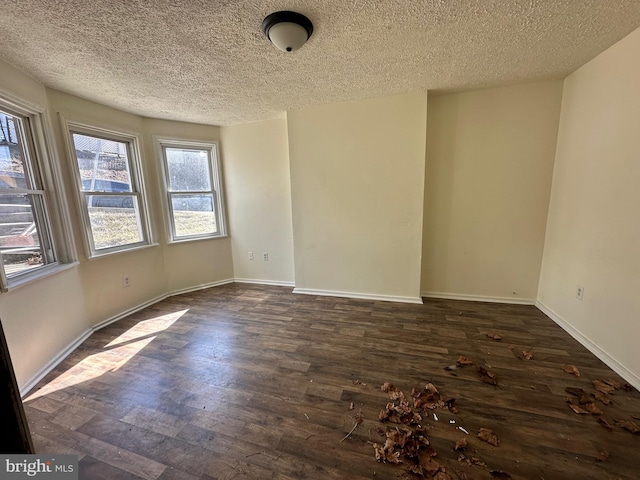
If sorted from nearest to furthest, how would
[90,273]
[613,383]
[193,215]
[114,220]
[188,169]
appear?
[613,383], [90,273], [114,220], [188,169], [193,215]

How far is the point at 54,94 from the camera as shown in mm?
2314

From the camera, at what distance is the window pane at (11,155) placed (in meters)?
1.92

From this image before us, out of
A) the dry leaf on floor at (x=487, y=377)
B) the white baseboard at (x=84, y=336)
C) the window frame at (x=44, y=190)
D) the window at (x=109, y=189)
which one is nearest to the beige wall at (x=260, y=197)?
the white baseboard at (x=84, y=336)

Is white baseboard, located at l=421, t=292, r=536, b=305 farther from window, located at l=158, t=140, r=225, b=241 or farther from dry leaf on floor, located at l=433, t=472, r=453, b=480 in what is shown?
window, located at l=158, t=140, r=225, b=241

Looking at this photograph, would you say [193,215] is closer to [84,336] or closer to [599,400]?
[84,336]

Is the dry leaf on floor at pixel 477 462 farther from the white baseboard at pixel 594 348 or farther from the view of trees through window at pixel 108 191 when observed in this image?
the view of trees through window at pixel 108 191

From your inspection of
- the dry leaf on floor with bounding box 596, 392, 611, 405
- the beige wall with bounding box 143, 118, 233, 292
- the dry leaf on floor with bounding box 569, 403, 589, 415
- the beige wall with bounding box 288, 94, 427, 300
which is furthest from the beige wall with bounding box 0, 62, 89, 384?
the dry leaf on floor with bounding box 596, 392, 611, 405

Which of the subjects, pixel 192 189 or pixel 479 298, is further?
pixel 192 189

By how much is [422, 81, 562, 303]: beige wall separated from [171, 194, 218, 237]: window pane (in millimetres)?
3104

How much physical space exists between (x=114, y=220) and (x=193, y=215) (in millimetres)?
950

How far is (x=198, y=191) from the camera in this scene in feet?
12.0

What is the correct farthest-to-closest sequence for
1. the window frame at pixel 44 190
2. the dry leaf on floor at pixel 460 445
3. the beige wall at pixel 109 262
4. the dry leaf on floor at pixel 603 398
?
the beige wall at pixel 109 262, the window frame at pixel 44 190, the dry leaf on floor at pixel 603 398, the dry leaf on floor at pixel 460 445

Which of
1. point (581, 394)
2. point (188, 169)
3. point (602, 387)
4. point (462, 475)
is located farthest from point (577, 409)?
point (188, 169)

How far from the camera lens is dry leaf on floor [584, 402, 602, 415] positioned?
150cm
